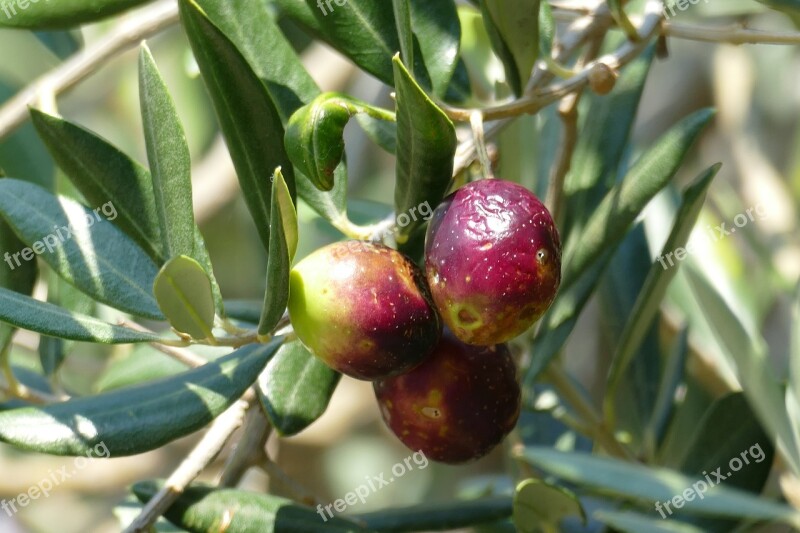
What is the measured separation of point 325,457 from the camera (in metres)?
2.66

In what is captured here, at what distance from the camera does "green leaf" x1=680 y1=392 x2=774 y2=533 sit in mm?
1058

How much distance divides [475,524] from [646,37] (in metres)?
0.52

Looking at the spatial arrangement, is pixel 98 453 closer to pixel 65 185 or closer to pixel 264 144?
pixel 264 144

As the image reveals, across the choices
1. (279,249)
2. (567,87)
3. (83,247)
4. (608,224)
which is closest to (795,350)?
(608,224)

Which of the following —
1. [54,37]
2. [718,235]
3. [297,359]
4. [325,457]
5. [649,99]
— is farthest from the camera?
[649,99]

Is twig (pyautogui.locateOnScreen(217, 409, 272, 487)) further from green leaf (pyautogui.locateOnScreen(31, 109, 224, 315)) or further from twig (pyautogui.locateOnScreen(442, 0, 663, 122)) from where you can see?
twig (pyautogui.locateOnScreen(442, 0, 663, 122))

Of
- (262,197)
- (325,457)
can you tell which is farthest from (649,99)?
(262,197)

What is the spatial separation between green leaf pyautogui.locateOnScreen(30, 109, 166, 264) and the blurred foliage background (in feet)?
0.90

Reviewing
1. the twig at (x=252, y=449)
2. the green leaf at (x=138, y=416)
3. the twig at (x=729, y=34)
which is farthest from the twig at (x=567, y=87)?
the twig at (x=252, y=449)

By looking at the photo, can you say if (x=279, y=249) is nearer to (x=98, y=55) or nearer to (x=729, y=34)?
(x=729, y=34)

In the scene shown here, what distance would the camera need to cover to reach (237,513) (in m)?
0.90

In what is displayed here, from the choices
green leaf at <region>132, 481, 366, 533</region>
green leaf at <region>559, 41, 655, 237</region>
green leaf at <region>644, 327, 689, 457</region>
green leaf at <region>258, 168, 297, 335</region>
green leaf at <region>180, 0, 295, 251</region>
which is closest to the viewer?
green leaf at <region>258, 168, 297, 335</region>

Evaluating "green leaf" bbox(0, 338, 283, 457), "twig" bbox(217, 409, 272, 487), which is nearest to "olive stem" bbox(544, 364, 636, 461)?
"twig" bbox(217, 409, 272, 487)

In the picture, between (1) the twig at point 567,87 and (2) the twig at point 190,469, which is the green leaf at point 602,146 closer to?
(1) the twig at point 567,87
